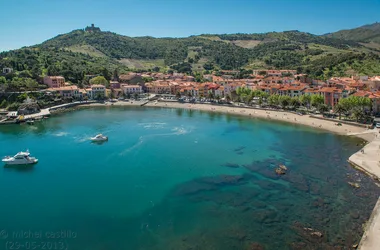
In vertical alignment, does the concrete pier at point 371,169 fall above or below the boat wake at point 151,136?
below

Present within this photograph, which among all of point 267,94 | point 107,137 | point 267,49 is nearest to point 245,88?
point 267,94

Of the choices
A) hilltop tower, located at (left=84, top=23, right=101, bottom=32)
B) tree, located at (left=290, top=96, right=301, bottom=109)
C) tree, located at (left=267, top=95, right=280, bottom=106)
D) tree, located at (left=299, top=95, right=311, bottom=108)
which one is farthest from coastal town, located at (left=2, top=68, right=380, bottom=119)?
hilltop tower, located at (left=84, top=23, right=101, bottom=32)

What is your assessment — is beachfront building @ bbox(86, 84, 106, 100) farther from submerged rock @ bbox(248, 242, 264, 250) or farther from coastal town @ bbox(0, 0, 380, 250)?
submerged rock @ bbox(248, 242, 264, 250)

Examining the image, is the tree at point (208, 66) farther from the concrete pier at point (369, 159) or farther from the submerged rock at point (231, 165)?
the submerged rock at point (231, 165)

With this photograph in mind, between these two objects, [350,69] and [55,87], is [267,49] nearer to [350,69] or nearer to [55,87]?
[350,69]

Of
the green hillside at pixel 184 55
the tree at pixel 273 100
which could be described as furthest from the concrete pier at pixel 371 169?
the green hillside at pixel 184 55
